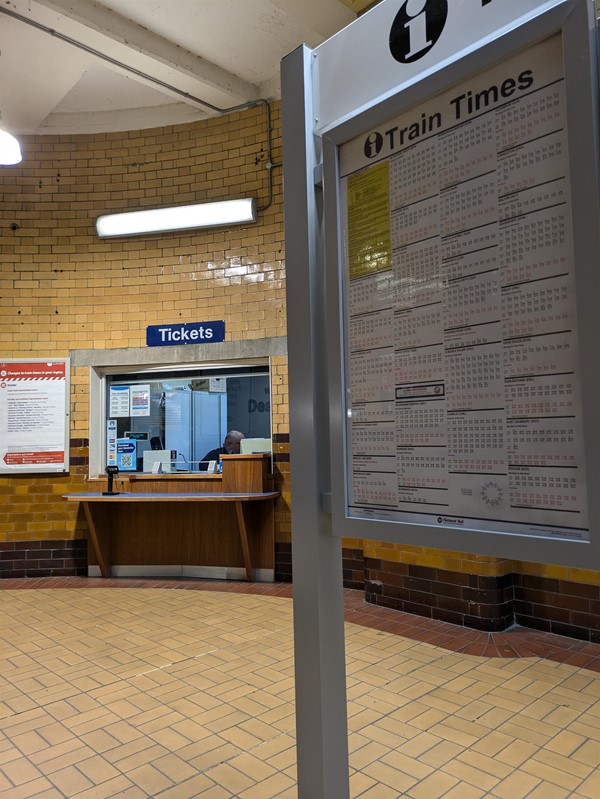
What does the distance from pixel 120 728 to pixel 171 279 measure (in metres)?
4.64

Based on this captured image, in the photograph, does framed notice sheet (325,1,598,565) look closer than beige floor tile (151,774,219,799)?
Yes

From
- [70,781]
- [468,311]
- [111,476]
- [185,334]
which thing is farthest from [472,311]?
[111,476]

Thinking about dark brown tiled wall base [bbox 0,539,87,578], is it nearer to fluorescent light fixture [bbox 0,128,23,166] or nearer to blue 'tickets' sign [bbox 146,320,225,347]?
blue 'tickets' sign [bbox 146,320,225,347]

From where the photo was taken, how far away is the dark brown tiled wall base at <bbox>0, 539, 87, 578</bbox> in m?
6.30

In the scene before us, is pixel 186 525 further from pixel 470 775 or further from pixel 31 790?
pixel 470 775

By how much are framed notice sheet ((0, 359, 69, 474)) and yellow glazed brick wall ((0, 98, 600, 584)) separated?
0.38ft

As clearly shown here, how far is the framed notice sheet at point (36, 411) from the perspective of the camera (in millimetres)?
6359

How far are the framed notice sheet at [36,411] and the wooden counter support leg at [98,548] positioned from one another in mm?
768

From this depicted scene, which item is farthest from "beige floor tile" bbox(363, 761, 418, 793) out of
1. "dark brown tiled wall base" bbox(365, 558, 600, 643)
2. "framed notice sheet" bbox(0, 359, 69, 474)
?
"framed notice sheet" bbox(0, 359, 69, 474)

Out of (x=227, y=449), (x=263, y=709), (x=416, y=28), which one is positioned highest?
(x=416, y=28)

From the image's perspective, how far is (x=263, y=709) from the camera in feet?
9.76

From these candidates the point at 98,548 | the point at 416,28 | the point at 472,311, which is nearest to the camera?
the point at 472,311

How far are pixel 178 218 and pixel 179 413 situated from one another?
2.12 m

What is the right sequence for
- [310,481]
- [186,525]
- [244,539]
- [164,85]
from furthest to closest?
[186,525], [164,85], [244,539], [310,481]
